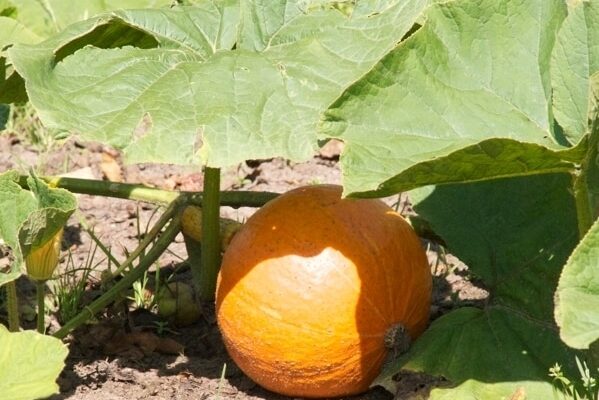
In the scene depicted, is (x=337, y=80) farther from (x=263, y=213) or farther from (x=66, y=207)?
(x=66, y=207)

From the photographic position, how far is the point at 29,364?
2.78 metres

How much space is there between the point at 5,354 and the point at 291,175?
6.69ft

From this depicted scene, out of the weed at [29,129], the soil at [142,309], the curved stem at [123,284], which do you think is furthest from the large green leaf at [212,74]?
the weed at [29,129]

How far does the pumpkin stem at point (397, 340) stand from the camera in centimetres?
317

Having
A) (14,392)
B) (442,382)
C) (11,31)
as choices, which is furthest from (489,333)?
(11,31)

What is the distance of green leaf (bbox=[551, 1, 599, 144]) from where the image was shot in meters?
2.81

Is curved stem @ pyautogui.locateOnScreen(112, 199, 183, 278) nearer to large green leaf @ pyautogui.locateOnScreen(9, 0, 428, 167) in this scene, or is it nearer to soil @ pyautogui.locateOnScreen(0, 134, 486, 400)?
soil @ pyautogui.locateOnScreen(0, 134, 486, 400)

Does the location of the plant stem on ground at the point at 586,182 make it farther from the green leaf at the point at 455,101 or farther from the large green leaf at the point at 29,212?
the large green leaf at the point at 29,212

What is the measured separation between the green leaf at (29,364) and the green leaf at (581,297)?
3.49ft

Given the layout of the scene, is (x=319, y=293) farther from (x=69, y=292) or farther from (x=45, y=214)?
(x=69, y=292)

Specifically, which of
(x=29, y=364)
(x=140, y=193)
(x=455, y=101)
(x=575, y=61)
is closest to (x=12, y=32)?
(x=140, y=193)

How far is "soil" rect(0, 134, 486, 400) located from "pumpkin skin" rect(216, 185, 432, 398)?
0.39 ft

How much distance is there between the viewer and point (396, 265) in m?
3.20

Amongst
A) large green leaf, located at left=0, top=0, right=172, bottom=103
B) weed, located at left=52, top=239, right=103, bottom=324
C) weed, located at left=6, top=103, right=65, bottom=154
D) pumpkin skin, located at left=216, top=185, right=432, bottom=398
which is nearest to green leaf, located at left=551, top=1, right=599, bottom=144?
pumpkin skin, located at left=216, top=185, right=432, bottom=398
